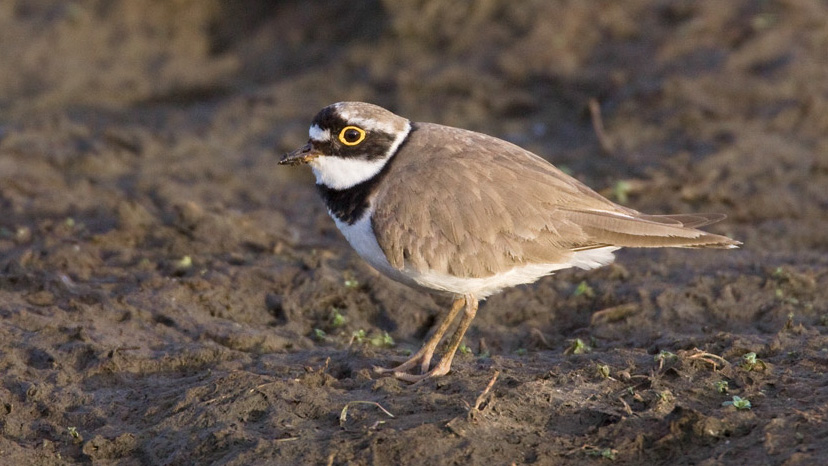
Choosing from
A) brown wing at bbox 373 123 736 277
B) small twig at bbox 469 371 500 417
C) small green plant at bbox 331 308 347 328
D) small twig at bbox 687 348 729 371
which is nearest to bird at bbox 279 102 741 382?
brown wing at bbox 373 123 736 277

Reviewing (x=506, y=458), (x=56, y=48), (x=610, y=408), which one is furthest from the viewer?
(x=56, y=48)

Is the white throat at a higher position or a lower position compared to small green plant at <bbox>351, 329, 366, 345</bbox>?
higher

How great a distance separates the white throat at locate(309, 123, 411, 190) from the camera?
241 inches

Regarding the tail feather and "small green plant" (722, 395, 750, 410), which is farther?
the tail feather

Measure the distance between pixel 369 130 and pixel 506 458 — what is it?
7.97 ft

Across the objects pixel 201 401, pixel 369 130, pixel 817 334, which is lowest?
pixel 817 334

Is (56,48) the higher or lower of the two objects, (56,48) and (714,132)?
the higher

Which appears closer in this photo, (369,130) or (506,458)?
(506,458)

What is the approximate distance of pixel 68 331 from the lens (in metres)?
6.39

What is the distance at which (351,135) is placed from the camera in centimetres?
620

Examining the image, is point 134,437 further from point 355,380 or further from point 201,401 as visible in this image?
point 355,380

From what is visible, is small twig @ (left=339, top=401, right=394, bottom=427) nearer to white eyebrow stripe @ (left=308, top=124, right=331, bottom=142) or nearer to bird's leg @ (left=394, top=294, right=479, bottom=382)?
bird's leg @ (left=394, top=294, right=479, bottom=382)

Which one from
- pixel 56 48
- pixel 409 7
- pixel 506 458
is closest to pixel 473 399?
pixel 506 458

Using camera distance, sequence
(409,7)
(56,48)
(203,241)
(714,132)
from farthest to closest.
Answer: (56,48) < (409,7) < (714,132) < (203,241)
